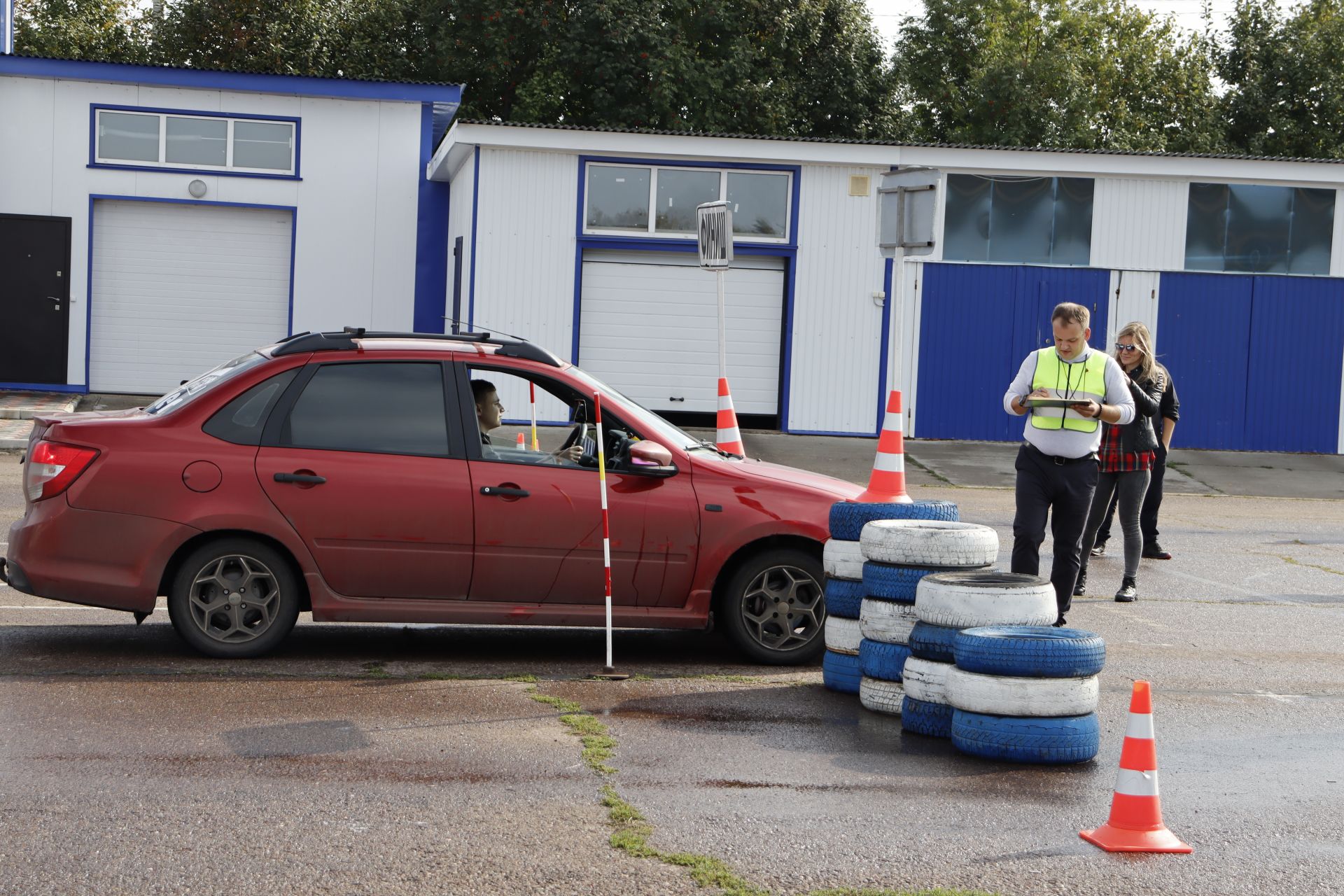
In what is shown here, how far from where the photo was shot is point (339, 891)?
14.4ft

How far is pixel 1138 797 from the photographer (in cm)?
514

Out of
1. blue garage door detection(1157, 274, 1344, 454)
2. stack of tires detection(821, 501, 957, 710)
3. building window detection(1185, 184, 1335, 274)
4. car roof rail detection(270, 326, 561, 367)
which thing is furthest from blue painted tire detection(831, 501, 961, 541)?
building window detection(1185, 184, 1335, 274)

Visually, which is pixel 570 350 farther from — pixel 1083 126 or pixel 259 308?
pixel 1083 126

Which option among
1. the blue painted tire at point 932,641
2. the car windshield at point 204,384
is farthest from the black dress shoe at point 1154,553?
the car windshield at point 204,384

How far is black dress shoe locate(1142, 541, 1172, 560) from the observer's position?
12812 mm

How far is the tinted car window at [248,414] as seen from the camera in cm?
746

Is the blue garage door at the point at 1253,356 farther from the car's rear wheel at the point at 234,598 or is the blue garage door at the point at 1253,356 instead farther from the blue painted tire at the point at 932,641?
the car's rear wheel at the point at 234,598

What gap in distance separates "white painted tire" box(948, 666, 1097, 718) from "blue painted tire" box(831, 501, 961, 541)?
49.7 inches

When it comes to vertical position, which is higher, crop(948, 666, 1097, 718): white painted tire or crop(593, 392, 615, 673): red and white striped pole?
crop(593, 392, 615, 673): red and white striped pole

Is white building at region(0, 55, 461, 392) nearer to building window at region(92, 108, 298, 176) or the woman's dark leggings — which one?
building window at region(92, 108, 298, 176)

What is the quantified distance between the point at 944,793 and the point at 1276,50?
130 feet

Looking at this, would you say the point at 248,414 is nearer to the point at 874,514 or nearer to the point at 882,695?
the point at 874,514

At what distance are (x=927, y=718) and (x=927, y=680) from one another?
0.16 m

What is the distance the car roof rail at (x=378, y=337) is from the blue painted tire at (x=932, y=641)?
2.34 meters
